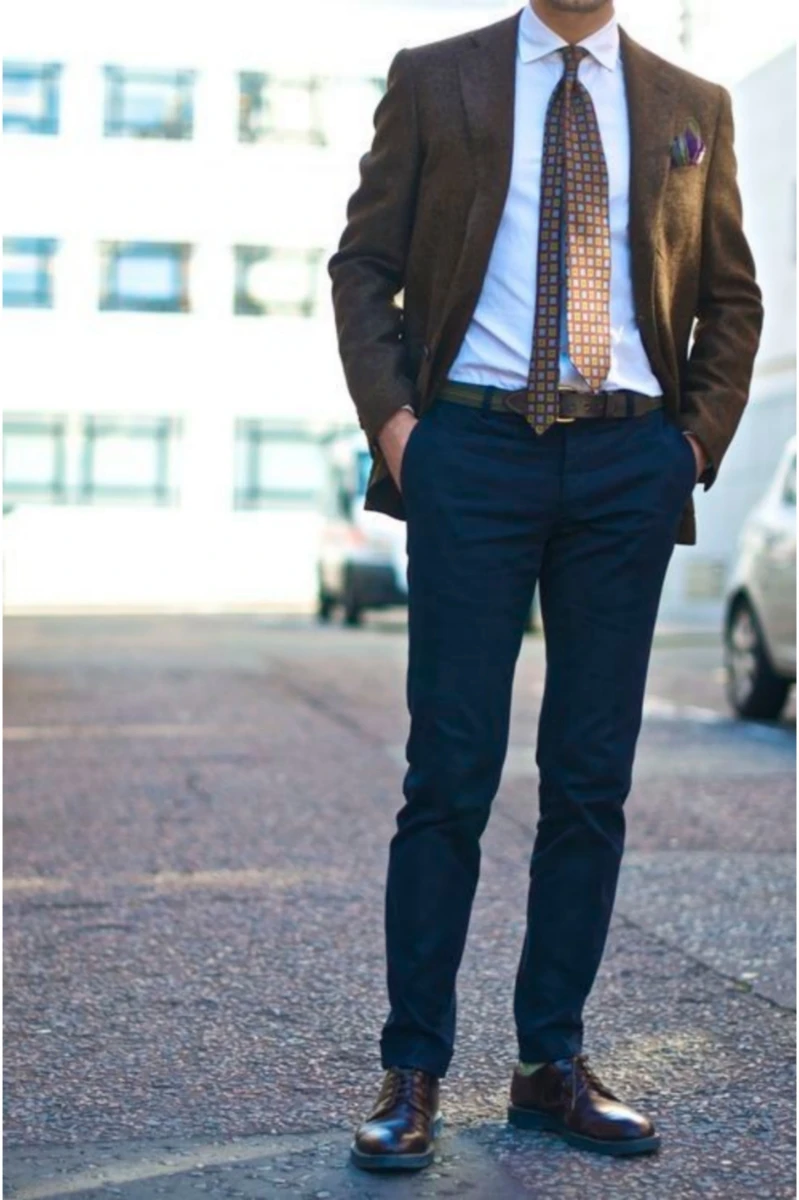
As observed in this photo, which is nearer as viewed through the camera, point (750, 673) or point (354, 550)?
point (750, 673)

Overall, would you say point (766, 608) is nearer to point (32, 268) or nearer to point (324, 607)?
point (324, 607)

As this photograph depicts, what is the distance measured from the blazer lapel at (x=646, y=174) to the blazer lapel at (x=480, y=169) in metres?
0.20

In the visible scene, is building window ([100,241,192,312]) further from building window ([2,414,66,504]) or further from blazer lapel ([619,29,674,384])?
blazer lapel ([619,29,674,384])

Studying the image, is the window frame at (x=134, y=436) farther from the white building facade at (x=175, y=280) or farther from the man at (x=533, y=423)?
the man at (x=533, y=423)

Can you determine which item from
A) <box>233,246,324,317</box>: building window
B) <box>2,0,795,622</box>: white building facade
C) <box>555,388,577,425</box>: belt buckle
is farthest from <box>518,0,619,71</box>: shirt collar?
<box>233,246,324,317</box>: building window

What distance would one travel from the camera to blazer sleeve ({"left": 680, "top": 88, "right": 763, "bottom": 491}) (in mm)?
3803

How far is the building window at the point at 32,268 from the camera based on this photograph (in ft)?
140

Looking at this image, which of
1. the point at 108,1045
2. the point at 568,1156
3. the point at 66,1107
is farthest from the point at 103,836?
the point at 568,1156

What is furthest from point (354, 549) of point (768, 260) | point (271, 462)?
point (271, 462)

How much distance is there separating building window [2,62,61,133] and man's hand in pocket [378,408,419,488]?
40.3 metres

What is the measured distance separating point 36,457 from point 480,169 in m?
40.0

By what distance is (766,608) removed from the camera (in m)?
11.7

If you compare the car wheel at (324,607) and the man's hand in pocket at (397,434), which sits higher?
the man's hand in pocket at (397,434)

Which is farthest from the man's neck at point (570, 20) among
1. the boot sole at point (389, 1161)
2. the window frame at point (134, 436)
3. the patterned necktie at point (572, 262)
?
the window frame at point (134, 436)
